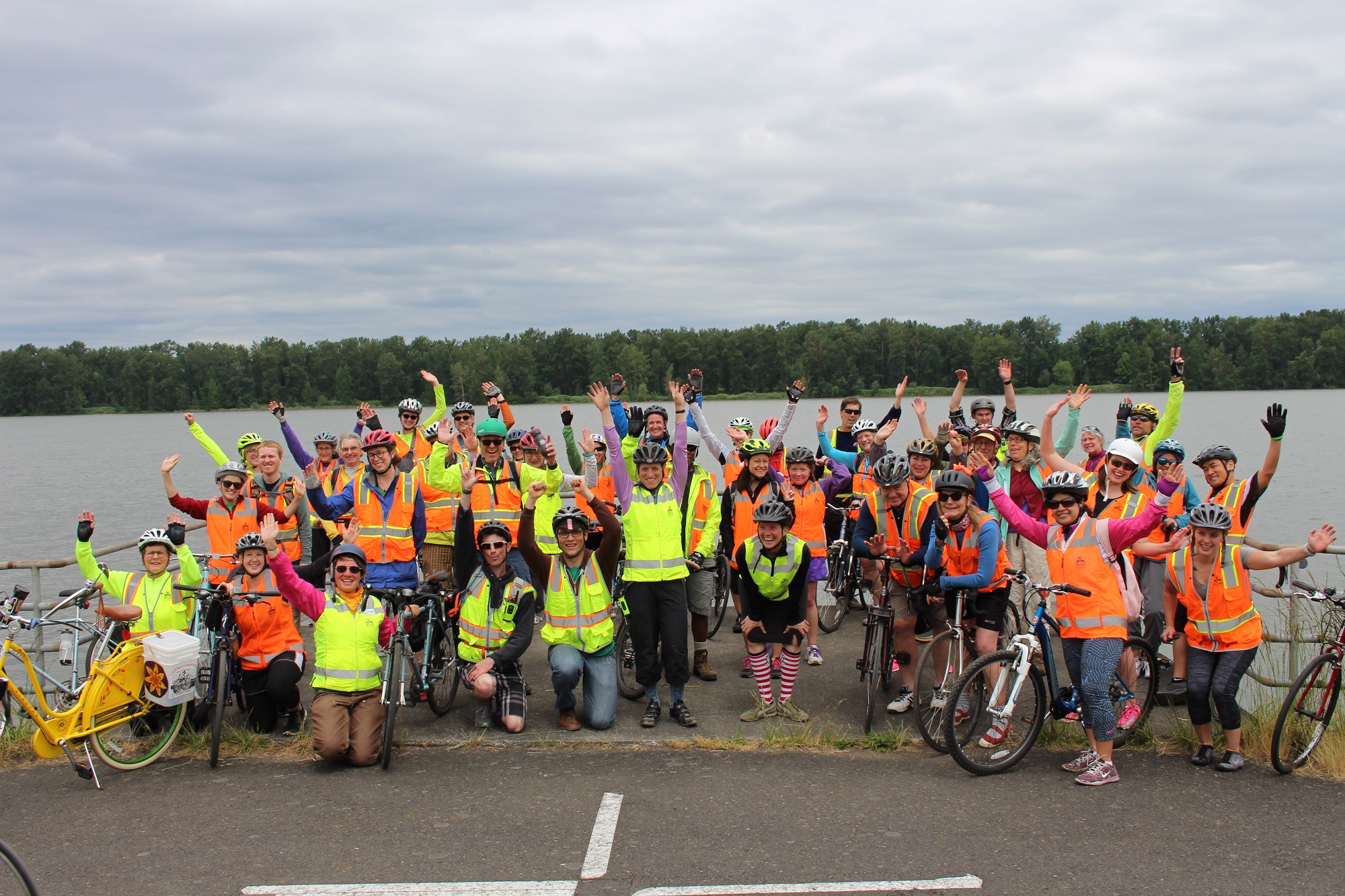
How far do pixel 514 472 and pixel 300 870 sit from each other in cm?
412

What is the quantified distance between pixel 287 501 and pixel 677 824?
17.9 ft

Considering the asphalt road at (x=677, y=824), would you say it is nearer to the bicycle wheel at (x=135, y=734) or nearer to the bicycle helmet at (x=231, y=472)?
the bicycle wheel at (x=135, y=734)

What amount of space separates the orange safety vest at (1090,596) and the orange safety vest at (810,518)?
267cm

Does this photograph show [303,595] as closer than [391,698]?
No

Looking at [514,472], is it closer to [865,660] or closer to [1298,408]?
[865,660]

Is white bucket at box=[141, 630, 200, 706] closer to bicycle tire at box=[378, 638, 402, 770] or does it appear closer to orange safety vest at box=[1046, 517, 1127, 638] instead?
bicycle tire at box=[378, 638, 402, 770]

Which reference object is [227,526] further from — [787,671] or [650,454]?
[787,671]

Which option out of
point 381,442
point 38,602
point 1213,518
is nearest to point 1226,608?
point 1213,518

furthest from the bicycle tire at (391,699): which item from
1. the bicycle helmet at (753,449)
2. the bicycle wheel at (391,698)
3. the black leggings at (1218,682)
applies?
the black leggings at (1218,682)

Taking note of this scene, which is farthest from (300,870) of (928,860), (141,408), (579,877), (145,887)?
(141,408)

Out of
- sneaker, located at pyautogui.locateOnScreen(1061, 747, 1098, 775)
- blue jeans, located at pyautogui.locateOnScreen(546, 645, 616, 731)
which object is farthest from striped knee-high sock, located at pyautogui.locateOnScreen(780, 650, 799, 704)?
sneaker, located at pyautogui.locateOnScreen(1061, 747, 1098, 775)

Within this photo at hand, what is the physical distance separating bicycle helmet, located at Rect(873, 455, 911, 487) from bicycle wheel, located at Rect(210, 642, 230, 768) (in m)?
4.74

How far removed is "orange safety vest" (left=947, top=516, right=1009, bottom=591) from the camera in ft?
21.3

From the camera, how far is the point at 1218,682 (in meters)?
5.82
